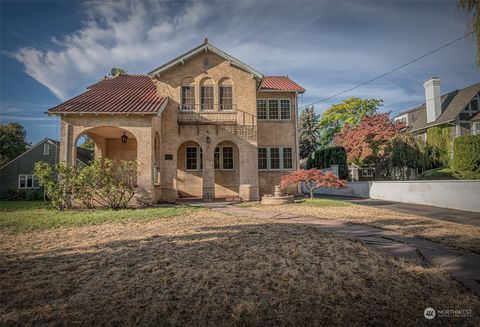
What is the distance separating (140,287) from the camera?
3598 mm

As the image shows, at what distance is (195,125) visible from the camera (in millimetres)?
15453

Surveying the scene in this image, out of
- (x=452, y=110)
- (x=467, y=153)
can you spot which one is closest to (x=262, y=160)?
(x=467, y=153)

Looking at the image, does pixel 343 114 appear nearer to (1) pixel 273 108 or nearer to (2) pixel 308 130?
(2) pixel 308 130

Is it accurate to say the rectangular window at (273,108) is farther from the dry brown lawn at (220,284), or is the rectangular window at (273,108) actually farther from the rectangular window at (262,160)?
the dry brown lawn at (220,284)

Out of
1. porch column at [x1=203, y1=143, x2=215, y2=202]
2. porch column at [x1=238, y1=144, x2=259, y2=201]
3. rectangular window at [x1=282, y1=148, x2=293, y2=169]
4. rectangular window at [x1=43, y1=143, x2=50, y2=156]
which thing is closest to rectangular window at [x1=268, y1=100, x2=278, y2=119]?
rectangular window at [x1=282, y1=148, x2=293, y2=169]

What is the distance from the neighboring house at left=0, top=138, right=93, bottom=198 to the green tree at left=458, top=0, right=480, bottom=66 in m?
29.8

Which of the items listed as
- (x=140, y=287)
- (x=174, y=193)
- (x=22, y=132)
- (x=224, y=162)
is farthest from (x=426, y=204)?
(x=22, y=132)

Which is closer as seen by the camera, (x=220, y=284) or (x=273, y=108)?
(x=220, y=284)

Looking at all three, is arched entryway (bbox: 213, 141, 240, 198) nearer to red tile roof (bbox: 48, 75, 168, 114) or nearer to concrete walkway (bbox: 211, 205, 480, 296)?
red tile roof (bbox: 48, 75, 168, 114)

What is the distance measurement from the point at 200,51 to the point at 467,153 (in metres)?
21.2

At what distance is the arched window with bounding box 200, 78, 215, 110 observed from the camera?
52.0 feet

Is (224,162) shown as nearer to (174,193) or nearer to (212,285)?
(174,193)

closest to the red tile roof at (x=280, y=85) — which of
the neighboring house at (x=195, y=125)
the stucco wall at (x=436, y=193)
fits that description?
the neighboring house at (x=195, y=125)

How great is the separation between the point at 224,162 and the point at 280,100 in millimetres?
6086
